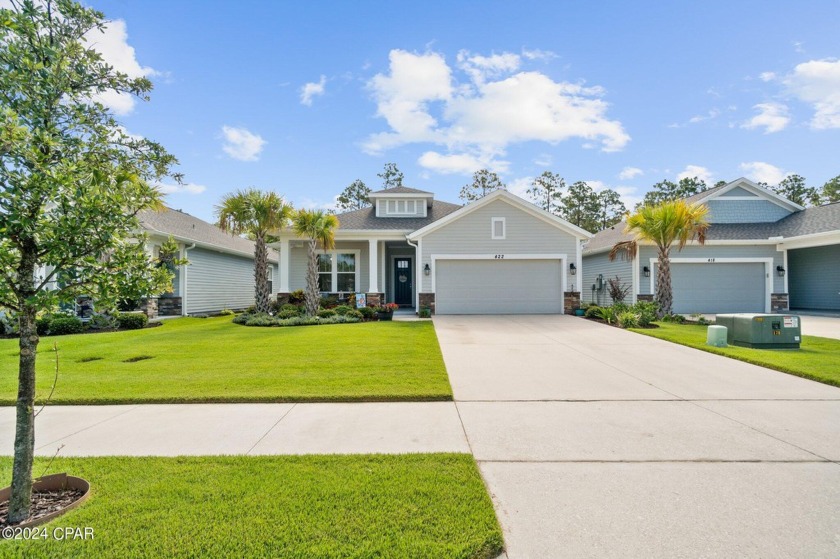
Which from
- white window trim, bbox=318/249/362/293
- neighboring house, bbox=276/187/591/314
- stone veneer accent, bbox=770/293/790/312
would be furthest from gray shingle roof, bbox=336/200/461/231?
stone veneer accent, bbox=770/293/790/312

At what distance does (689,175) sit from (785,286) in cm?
2745

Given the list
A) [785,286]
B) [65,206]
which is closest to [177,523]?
[65,206]

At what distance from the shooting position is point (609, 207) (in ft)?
126

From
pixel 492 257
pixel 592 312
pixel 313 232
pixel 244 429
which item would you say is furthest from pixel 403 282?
pixel 244 429

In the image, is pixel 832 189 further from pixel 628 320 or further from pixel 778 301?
pixel 628 320

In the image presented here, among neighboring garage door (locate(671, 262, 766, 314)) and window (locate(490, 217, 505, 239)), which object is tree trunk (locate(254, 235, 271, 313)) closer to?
window (locate(490, 217, 505, 239))

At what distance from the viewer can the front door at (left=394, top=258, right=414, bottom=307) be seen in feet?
58.4

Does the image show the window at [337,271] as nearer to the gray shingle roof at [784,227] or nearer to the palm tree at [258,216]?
the palm tree at [258,216]

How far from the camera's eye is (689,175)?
38312 mm

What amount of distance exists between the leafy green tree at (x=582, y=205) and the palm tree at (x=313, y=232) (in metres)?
30.2

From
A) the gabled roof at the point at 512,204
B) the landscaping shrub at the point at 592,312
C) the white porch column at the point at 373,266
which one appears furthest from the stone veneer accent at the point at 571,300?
the white porch column at the point at 373,266

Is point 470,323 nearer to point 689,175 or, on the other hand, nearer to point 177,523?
point 177,523

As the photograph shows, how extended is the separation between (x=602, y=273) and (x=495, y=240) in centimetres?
740

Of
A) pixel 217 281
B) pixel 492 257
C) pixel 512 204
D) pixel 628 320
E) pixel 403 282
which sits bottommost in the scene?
pixel 628 320
